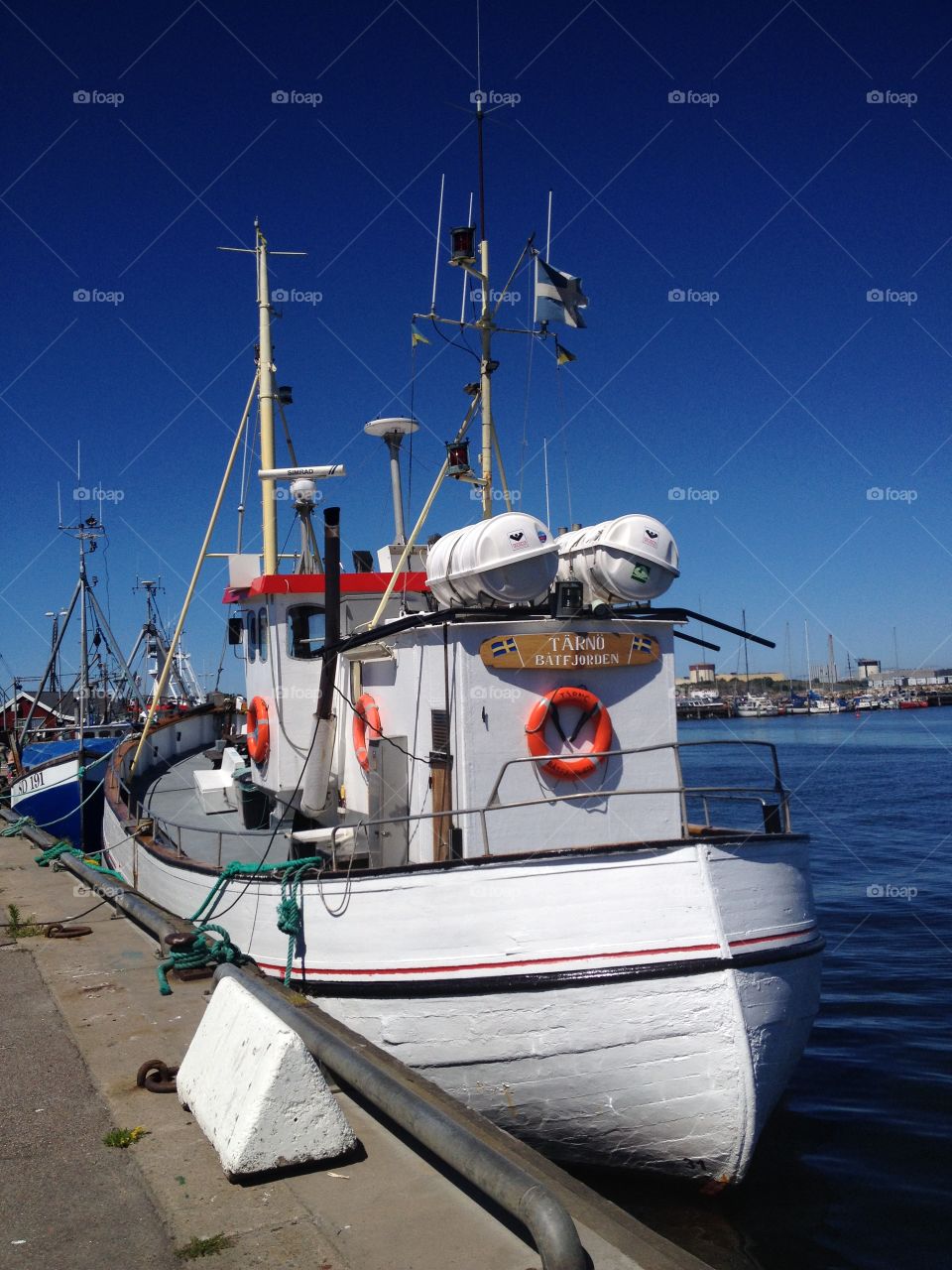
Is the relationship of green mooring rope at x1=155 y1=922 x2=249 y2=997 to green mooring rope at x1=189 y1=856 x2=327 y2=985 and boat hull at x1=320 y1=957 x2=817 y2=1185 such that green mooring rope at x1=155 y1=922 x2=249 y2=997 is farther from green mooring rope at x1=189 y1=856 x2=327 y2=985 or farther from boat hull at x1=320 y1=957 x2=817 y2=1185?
boat hull at x1=320 y1=957 x2=817 y2=1185

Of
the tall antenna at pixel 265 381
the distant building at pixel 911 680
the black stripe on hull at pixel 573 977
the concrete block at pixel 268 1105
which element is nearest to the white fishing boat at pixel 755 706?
the distant building at pixel 911 680

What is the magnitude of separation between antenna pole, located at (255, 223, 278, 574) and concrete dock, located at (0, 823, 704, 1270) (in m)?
8.28

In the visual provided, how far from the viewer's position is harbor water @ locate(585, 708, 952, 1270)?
24.4 feet

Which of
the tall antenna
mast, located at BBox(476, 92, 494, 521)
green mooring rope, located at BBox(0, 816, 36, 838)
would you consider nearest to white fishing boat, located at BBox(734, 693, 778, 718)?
green mooring rope, located at BBox(0, 816, 36, 838)

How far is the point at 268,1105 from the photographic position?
4895 mm

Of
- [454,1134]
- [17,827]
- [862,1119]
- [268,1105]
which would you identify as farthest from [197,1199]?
[17,827]

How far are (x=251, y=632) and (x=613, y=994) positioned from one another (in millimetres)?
8033

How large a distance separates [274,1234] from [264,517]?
34.8ft

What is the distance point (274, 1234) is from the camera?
4.45 metres

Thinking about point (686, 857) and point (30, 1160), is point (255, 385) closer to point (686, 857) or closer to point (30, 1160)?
point (686, 857)

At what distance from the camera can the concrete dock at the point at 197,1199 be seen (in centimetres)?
431

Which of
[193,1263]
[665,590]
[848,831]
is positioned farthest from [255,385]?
[848,831]

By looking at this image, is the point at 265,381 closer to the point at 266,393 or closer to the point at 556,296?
the point at 266,393

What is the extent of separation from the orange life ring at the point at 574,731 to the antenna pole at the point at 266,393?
650cm
